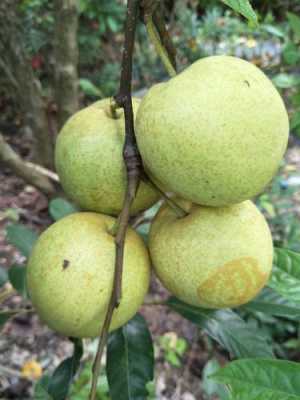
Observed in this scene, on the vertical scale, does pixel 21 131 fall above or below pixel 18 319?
above

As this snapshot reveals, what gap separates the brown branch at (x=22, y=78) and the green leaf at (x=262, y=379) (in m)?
1.73

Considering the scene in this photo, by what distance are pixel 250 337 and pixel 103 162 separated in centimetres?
57

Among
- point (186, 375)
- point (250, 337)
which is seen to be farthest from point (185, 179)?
point (186, 375)

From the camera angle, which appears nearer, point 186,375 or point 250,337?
point 250,337

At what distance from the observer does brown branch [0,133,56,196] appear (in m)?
1.95

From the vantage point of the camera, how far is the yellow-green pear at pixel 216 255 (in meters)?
0.85

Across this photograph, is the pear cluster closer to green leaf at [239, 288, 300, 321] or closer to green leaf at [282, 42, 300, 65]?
green leaf at [239, 288, 300, 321]

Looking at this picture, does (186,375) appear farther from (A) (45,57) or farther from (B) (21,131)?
(A) (45,57)

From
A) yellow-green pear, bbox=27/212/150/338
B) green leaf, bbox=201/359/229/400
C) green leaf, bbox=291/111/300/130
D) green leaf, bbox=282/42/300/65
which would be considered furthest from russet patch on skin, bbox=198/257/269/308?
green leaf, bbox=282/42/300/65

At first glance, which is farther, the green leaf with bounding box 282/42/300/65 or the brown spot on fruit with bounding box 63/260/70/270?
the green leaf with bounding box 282/42/300/65

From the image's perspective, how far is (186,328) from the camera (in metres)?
2.48

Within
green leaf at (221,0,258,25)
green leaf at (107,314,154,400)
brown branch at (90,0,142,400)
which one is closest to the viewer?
green leaf at (221,0,258,25)

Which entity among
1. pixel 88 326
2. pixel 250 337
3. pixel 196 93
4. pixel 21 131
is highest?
pixel 196 93

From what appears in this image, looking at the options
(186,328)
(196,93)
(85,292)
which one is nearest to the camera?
(196,93)
